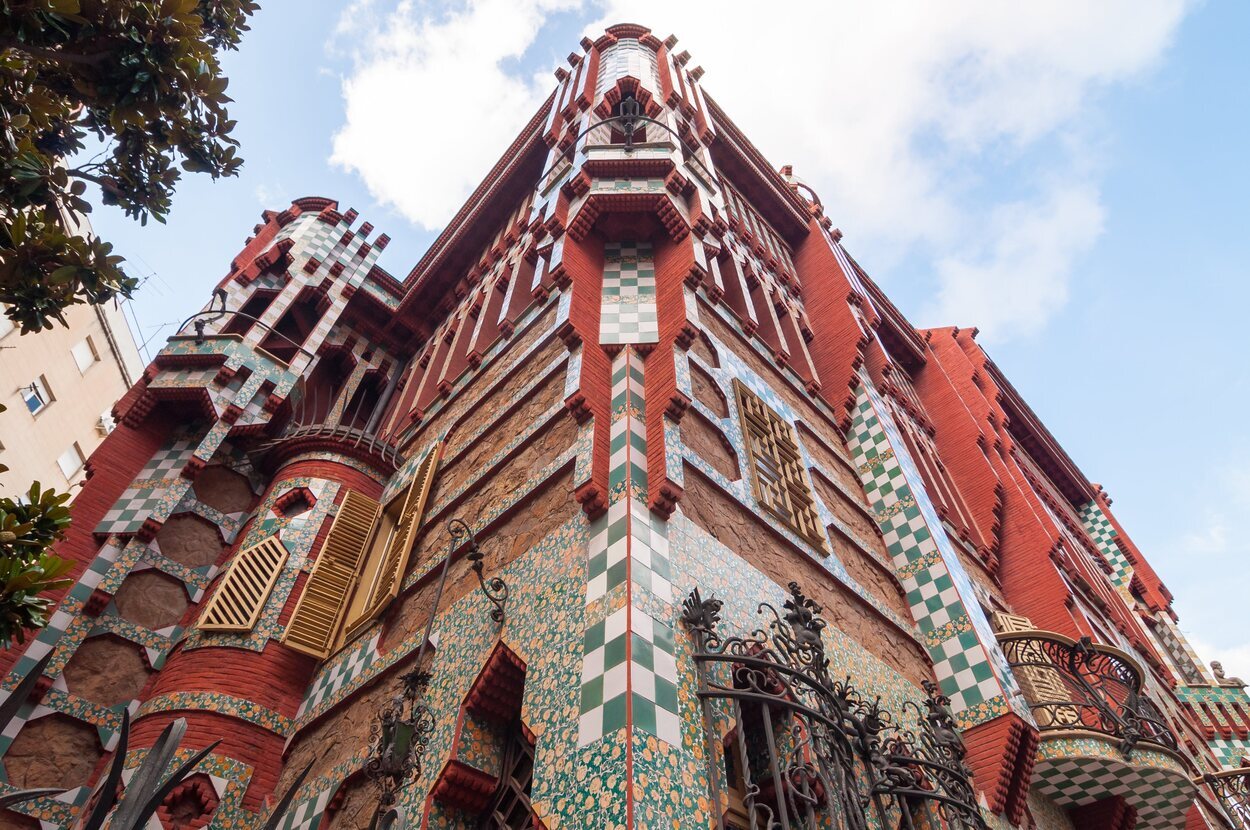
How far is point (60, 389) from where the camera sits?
21.7m

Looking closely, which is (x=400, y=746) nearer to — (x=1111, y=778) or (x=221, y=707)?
(x=221, y=707)

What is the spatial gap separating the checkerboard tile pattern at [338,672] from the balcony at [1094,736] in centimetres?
577

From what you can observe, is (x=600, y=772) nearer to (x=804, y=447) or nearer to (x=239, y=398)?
(x=804, y=447)

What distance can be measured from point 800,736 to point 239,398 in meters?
8.08

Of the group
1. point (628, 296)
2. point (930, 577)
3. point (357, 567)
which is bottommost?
point (930, 577)

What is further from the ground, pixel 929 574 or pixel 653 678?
pixel 929 574

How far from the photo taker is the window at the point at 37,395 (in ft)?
66.7

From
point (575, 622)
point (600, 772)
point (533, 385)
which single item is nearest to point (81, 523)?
point (533, 385)

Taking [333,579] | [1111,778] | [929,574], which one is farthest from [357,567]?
[1111,778]

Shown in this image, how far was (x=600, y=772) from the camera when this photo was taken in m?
3.99

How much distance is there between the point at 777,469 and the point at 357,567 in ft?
14.4

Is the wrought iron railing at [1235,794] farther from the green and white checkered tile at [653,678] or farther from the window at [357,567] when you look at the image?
the window at [357,567]

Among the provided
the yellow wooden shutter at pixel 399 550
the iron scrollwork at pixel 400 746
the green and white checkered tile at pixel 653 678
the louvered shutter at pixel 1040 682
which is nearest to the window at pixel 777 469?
the green and white checkered tile at pixel 653 678

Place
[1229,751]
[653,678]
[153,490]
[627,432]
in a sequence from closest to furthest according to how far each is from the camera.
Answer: [653,678]
[627,432]
[153,490]
[1229,751]
